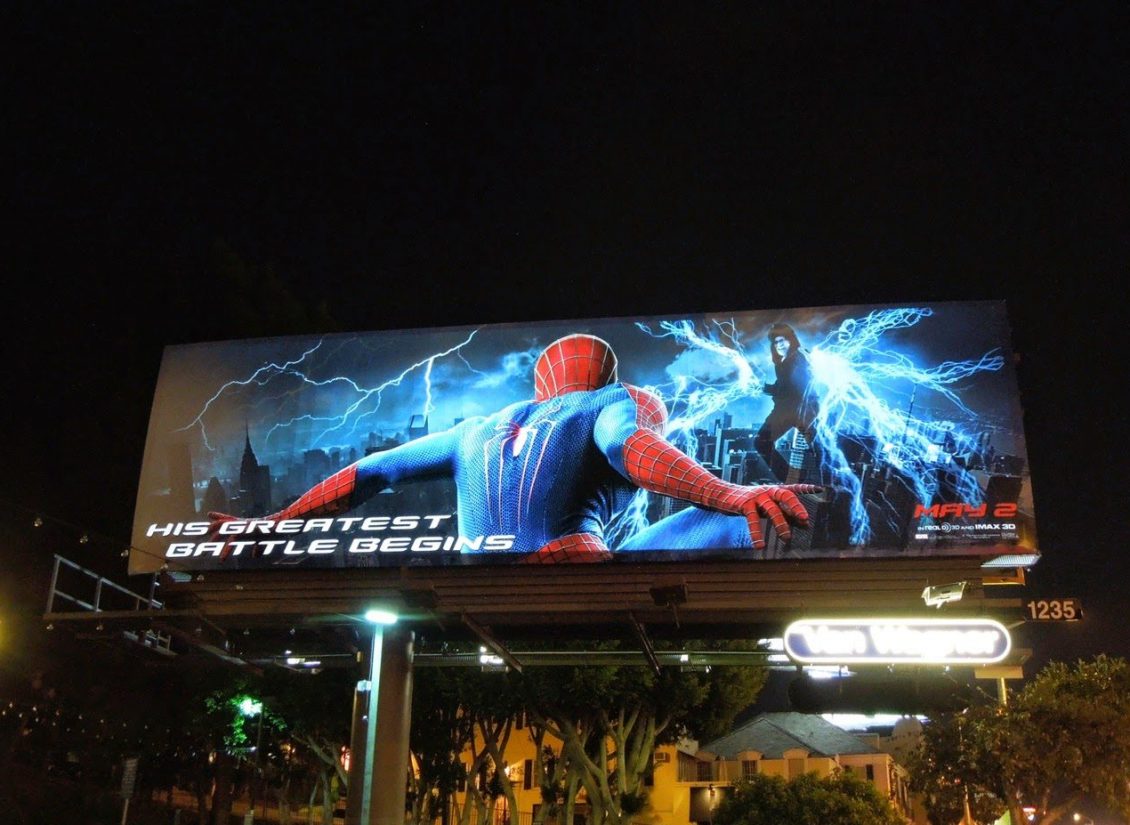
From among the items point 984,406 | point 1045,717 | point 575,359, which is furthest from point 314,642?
point 1045,717

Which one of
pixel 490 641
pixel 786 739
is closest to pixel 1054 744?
pixel 490 641

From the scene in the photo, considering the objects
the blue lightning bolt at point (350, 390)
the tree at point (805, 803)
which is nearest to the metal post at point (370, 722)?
the blue lightning bolt at point (350, 390)

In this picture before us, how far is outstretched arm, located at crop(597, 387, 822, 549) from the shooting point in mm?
15438

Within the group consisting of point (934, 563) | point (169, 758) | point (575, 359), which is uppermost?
point (575, 359)

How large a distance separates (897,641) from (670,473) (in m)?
4.17

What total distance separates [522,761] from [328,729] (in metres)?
19.8

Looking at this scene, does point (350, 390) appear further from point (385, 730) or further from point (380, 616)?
point (385, 730)

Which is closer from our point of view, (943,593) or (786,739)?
(943,593)

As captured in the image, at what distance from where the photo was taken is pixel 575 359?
17094mm

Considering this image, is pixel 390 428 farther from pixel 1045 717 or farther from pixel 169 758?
pixel 169 758

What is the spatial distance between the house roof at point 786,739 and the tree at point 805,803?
86.9 ft

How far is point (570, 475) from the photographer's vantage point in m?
16.4

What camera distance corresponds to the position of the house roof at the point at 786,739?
58406mm

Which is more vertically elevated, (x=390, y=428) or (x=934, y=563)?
(x=390, y=428)
